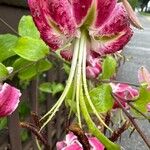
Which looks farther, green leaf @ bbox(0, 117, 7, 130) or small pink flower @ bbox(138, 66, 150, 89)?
green leaf @ bbox(0, 117, 7, 130)

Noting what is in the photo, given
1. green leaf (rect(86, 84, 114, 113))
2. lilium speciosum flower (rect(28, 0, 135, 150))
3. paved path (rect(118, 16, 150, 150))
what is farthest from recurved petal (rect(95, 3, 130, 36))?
paved path (rect(118, 16, 150, 150))

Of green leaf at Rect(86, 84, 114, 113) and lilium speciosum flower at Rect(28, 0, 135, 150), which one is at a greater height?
lilium speciosum flower at Rect(28, 0, 135, 150)

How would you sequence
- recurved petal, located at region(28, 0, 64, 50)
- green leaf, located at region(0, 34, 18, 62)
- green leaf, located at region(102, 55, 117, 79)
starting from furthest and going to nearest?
1. green leaf, located at region(102, 55, 117, 79)
2. green leaf, located at region(0, 34, 18, 62)
3. recurved petal, located at region(28, 0, 64, 50)

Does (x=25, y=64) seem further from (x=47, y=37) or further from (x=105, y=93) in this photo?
(x=47, y=37)

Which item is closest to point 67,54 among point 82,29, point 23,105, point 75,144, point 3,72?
point 82,29

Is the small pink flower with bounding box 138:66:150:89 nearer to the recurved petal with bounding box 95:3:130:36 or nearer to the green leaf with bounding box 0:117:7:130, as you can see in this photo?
the recurved petal with bounding box 95:3:130:36

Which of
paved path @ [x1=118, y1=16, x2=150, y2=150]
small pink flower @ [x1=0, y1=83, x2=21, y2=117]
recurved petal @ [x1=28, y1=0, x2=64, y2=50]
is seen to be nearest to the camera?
recurved petal @ [x1=28, y1=0, x2=64, y2=50]

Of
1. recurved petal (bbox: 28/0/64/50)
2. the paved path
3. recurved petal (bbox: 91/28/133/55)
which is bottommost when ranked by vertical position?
the paved path

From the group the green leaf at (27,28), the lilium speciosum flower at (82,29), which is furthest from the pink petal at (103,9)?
the green leaf at (27,28)

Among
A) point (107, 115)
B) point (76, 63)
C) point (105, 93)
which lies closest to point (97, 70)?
point (107, 115)

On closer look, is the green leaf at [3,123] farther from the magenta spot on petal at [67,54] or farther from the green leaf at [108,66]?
the magenta spot on petal at [67,54]
